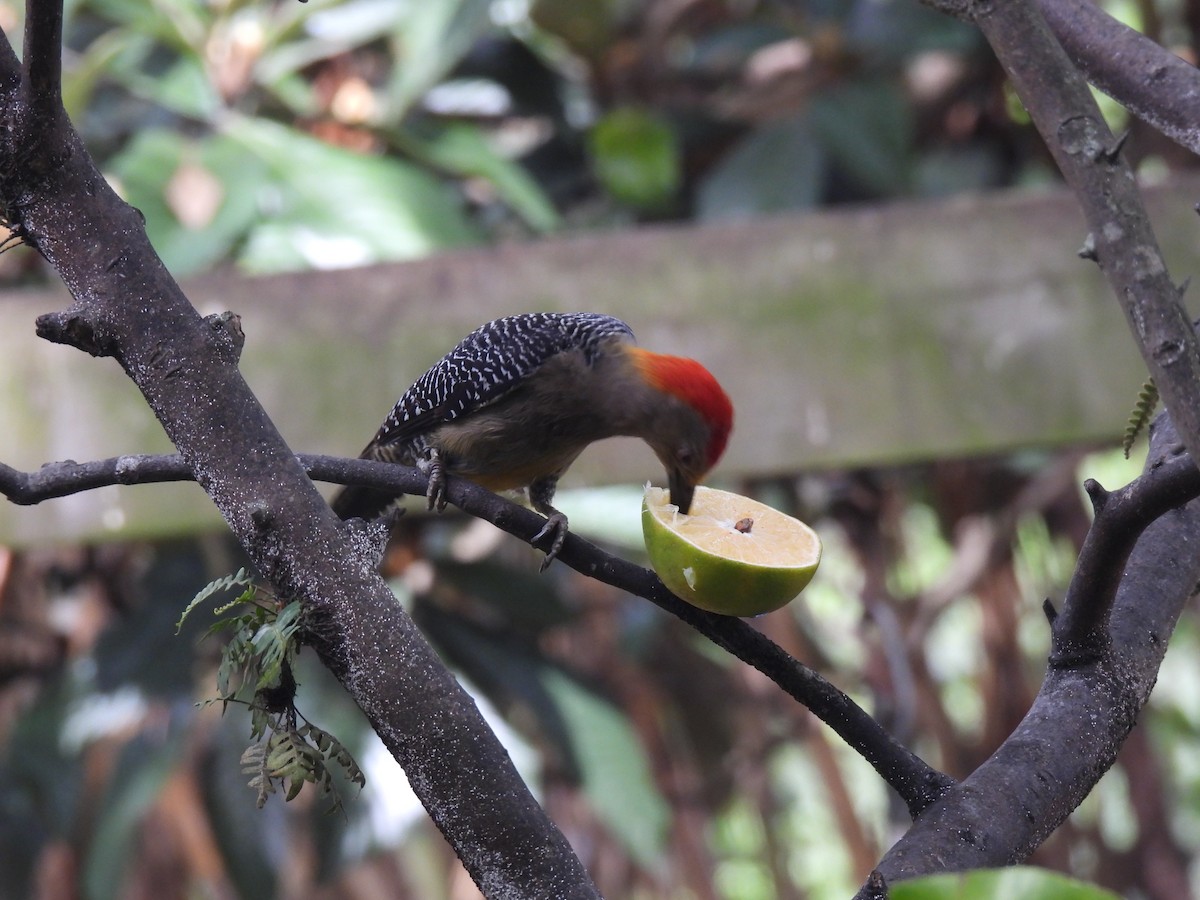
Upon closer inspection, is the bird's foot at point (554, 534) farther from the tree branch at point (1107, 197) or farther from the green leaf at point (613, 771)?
the green leaf at point (613, 771)

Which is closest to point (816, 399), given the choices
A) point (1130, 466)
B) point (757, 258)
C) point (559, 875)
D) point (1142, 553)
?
point (757, 258)

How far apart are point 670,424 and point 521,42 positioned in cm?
268

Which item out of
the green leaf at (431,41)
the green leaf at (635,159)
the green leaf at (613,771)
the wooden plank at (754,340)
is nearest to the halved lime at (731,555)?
the wooden plank at (754,340)

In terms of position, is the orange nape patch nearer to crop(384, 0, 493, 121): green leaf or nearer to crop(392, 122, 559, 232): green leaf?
crop(392, 122, 559, 232): green leaf

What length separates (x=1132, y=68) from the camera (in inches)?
58.4

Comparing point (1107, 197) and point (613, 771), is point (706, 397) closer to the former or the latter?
point (1107, 197)

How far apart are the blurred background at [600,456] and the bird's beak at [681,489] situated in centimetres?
100

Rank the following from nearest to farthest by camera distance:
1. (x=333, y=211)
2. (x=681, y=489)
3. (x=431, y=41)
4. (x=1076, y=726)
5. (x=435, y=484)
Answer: (x=1076, y=726)
(x=435, y=484)
(x=681, y=489)
(x=333, y=211)
(x=431, y=41)

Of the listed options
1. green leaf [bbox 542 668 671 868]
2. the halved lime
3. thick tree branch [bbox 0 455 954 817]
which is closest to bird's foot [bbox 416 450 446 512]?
thick tree branch [bbox 0 455 954 817]

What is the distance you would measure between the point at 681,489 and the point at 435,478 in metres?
0.37

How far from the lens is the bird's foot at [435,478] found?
176 cm

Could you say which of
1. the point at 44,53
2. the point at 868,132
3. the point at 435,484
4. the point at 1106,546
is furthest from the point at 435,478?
the point at 868,132

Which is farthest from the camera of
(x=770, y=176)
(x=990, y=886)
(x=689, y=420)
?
(x=770, y=176)

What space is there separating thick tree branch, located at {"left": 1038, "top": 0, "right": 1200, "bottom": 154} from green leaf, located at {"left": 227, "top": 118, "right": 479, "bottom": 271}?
7.16 feet
